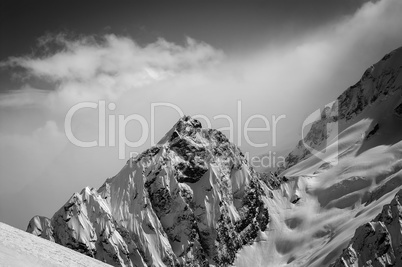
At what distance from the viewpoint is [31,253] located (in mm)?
32625

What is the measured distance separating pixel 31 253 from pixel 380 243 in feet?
400

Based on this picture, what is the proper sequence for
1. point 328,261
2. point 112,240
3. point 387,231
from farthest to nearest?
point 112,240 < point 328,261 < point 387,231

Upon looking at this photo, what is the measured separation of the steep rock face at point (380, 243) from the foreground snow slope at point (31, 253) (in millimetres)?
115142

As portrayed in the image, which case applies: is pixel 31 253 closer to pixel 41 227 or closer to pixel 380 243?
pixel 380 243

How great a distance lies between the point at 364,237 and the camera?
138 m

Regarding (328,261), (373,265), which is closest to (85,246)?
(328,261)

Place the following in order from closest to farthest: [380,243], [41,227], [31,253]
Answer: [31,253], [380,243], [41,227]

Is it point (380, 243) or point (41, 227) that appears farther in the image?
point (41, 227)

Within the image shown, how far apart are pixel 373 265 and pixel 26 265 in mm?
124780

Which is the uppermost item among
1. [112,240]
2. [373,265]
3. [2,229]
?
[112,240]

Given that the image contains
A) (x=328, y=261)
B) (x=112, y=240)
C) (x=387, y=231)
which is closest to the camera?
(x=387, y=231)

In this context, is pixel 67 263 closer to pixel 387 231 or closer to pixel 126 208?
pixel 387 231

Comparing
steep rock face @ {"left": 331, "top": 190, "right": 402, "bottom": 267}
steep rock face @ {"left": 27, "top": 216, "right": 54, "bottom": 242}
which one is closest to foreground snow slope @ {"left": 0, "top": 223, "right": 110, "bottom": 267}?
steep rock face @ {"left": 331, "top": 190, "right": 402, "bottom": 267}

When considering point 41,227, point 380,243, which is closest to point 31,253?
point 380,243
